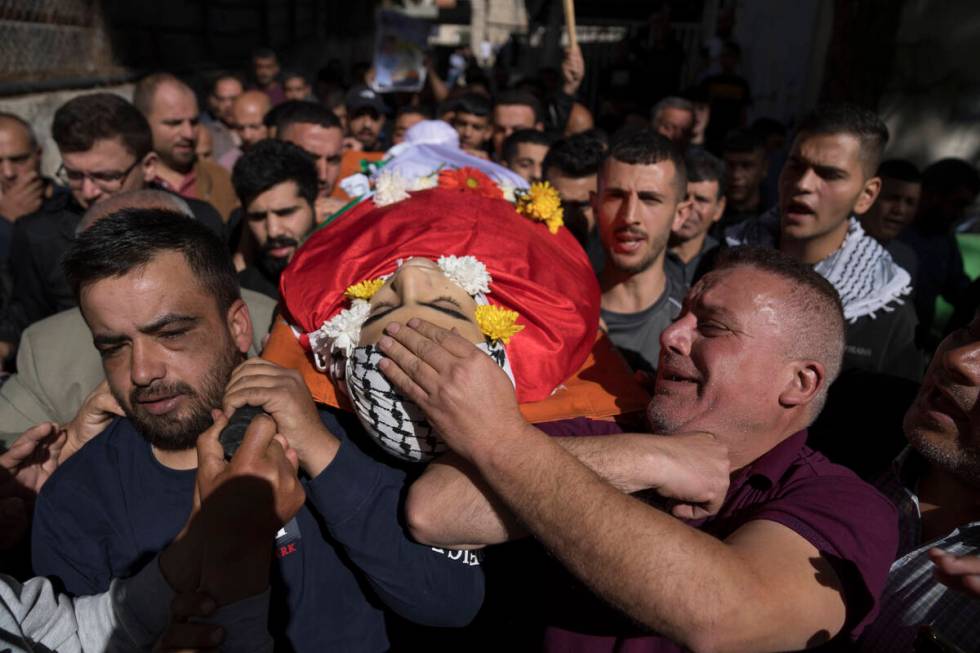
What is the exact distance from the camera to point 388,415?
1983 mm

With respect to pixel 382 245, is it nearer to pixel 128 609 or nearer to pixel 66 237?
pixel 128 609

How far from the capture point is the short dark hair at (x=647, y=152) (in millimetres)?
3398

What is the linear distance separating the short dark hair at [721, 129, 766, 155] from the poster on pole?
4.43 m

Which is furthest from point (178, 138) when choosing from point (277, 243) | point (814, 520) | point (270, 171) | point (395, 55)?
point (814, 520)

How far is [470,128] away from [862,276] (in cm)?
393

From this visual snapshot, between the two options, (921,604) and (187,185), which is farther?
(187,185)

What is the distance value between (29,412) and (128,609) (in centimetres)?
128

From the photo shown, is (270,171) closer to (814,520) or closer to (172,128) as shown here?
(172,128)

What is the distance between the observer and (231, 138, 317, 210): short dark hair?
11.9 feet

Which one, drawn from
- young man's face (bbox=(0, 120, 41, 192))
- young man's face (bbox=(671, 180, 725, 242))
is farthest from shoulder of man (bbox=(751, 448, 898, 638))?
young man's face (bbox=(0, 120, 41, 192))

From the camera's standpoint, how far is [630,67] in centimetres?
1205

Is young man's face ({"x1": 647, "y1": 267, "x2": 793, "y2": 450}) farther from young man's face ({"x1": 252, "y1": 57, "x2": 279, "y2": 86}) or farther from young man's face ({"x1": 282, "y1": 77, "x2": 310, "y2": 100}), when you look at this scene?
young man's face ({"x1": 252, "y1": 57, "x2": 279, "y2": 86})

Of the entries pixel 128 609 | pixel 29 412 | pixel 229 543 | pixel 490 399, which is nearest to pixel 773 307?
pixel 490 399

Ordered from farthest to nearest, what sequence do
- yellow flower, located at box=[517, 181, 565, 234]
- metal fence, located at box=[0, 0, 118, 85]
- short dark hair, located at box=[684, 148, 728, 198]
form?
metal fence, located at box=[0, 0, 118, 85] < short dark hair, located at box=[684, 148, 728, 198] < yellow flower, located at box=[517, 181, 565, 234]
